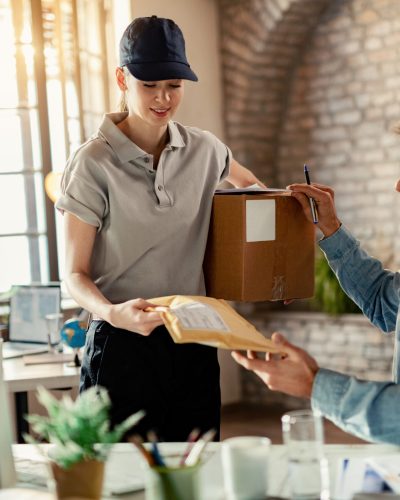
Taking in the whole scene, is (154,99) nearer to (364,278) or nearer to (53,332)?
(364,278)

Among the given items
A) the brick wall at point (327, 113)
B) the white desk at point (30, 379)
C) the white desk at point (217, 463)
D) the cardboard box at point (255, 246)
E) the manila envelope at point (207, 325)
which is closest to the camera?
the white desk at point (217, 463)

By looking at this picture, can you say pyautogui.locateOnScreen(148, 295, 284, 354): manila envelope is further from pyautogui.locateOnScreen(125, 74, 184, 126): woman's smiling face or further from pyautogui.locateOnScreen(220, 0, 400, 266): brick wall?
pyautogui.locateOnScreen(220, 0, 400, 266): brick wall

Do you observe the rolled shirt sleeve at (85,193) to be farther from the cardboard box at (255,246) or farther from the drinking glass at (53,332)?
the drinking glass at (53,332)

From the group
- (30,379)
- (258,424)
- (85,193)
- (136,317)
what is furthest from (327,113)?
(136,317)

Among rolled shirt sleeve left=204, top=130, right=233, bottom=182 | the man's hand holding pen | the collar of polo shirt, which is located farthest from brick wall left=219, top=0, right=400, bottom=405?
the collar of polo shirt

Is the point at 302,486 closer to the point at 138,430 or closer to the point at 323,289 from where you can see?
the point at 138,430

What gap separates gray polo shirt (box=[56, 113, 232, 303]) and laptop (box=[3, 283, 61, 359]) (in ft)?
6.29

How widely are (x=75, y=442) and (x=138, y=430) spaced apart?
0.80 metres

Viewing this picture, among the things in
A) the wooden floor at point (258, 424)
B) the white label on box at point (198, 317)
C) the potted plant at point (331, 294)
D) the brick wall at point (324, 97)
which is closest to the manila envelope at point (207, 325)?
the white label on box at point (198, 317)

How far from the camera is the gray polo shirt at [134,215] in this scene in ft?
7.42

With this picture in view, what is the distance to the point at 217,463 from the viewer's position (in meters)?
1.77

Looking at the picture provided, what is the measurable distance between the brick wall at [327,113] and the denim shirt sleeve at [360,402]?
159 inches

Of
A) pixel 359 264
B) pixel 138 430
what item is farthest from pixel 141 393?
pixel 359 264

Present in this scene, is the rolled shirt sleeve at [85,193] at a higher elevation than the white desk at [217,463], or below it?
higher
